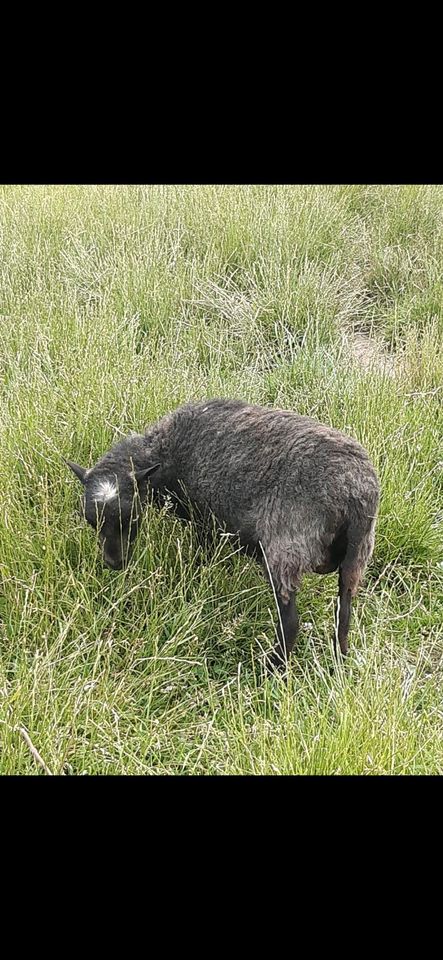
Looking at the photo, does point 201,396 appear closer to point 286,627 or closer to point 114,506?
point 114,506

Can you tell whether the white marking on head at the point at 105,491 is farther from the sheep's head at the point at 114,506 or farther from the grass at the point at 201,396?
the grass at the point at 201,396

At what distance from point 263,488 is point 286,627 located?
639mm

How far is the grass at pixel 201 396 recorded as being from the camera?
3.12 meters

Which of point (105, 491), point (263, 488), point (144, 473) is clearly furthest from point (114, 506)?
point (263, 488)

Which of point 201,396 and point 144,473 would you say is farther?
point 201,396

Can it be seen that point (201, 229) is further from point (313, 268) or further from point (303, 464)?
point (303, 464)

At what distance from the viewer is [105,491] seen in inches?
154

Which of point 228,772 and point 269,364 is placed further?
point 269,364

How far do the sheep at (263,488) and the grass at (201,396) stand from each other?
19cm

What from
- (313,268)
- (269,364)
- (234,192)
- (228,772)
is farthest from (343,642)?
(234,192)

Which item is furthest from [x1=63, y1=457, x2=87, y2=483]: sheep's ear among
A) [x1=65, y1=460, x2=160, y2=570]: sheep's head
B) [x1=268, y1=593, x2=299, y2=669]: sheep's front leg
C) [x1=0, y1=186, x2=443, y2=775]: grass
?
[x1=268, y1=593, x2=299, y2=669]: sheep's front leg

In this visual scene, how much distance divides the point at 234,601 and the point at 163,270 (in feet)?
12.6

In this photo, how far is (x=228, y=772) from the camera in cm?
295

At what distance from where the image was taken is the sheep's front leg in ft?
11.7
